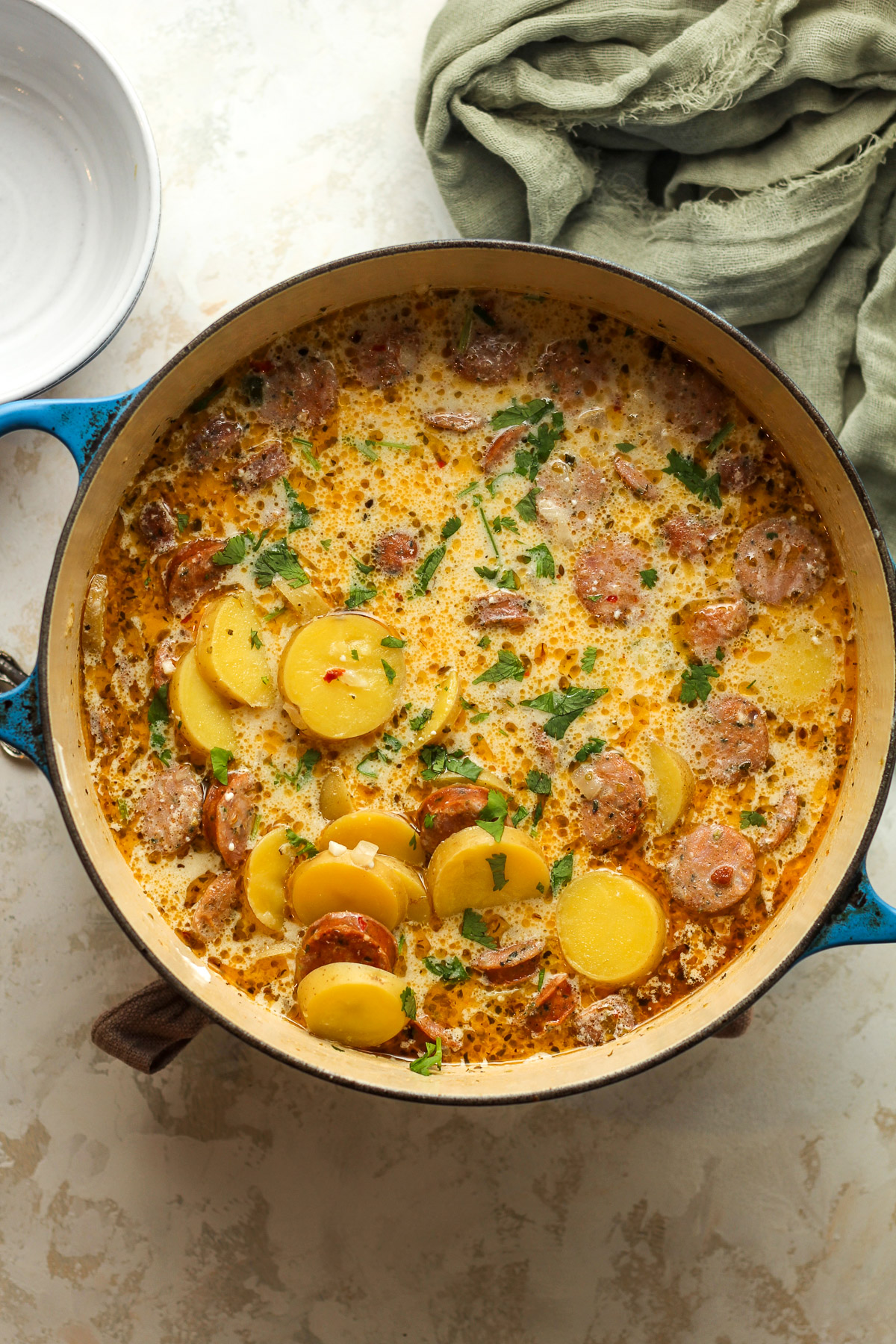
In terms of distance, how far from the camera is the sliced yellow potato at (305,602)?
182 cm

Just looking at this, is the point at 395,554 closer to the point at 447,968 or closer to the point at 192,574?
the point at 192,574

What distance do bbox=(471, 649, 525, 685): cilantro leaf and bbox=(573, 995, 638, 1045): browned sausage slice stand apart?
631 mm

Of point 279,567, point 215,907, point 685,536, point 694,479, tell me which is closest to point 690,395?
point 694,479

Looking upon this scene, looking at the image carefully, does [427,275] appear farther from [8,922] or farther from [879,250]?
[8,922]

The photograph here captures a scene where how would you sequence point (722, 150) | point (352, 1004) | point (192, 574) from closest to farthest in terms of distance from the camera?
point (352, 1004) → point (192, 574) → point (722, 150)

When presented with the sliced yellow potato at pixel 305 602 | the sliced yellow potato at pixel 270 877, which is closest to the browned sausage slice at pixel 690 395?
the sliced yellow potato at pixel 305 602

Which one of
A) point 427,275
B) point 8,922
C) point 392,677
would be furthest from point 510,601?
point 8,922

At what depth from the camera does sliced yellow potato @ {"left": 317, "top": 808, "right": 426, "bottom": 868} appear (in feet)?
5.82

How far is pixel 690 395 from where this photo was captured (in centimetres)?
190

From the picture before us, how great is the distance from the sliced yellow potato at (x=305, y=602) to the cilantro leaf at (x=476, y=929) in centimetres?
62

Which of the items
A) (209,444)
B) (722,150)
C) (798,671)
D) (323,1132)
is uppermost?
(722,150)

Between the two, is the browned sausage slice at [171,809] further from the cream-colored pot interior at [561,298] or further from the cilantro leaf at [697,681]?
the cilantro leaf at [697,681]

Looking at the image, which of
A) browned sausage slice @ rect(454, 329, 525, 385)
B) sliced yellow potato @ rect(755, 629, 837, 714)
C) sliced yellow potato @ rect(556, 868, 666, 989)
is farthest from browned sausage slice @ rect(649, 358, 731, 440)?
sliced yellow potato @ rect(556, 868, 666, 989)

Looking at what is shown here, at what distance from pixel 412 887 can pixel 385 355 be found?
1013 mm
